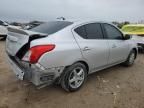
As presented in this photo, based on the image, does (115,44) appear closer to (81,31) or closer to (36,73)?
(81,31)

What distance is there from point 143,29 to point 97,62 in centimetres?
531

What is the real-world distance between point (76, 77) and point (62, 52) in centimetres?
80

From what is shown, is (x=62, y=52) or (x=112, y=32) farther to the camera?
(x=112, y=32)

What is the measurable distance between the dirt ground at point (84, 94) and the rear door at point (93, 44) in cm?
54

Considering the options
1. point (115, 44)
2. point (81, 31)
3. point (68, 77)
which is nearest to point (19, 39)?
point (68, 77)

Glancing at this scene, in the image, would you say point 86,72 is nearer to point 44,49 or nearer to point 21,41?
point 44,49

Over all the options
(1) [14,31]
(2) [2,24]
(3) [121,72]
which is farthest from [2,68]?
(2) [2,24]

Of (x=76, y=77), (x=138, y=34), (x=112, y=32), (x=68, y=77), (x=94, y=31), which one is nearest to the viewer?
(x=68, y=77)

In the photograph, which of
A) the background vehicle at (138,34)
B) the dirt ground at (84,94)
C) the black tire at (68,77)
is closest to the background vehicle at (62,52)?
the black tire at (68,77)

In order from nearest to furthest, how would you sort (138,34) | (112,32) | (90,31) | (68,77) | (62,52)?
(62,52) < (68,77) < (90,31) < (112,32) < (138,34)

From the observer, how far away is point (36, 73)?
11.0 feet

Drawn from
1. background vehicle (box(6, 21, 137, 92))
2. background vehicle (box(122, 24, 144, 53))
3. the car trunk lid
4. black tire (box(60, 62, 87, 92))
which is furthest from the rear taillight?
background vehicle (box(122, 24, 144, 53))

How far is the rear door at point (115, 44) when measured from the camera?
16.1ft

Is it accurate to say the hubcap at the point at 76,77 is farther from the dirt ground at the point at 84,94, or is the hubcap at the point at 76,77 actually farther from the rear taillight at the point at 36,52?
the rear taillight at the point at 36,52
